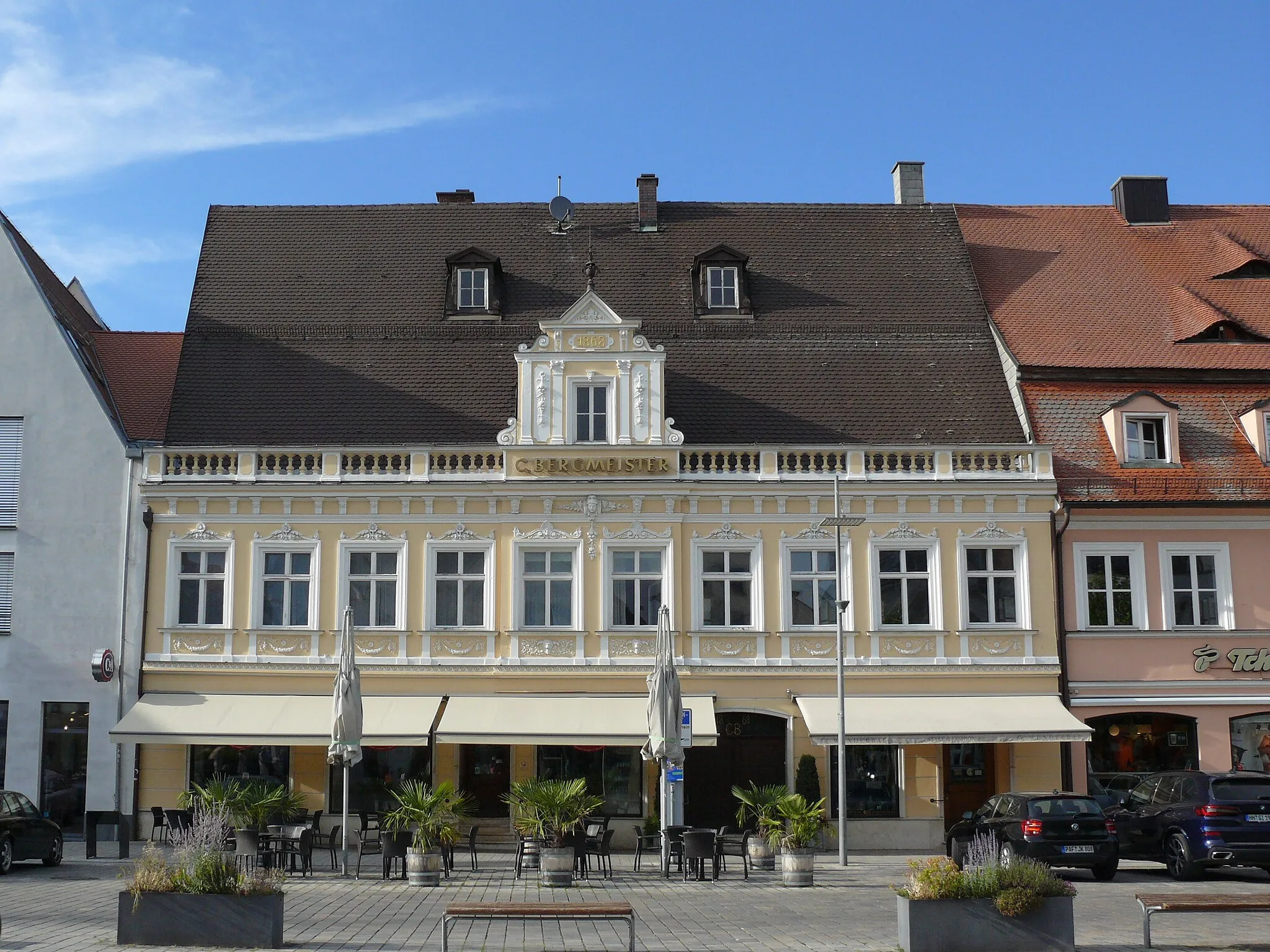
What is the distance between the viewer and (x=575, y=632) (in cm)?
2922

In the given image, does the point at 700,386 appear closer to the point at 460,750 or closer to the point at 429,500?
the point at 429,500

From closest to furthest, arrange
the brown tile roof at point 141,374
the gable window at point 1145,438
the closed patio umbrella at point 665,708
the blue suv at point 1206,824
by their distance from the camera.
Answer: the blue suv at point 1206,824, the closed patio umbrella at point 665,708, the gable window at point 1145,438, the brown tile roof at point 141,374

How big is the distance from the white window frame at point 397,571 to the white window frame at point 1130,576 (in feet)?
46.0

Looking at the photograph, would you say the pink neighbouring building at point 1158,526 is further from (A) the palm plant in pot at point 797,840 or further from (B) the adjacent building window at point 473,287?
(B) the adjacent building window at point 473,287

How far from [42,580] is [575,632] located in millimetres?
11216

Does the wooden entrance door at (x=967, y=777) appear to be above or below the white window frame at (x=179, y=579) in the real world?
below

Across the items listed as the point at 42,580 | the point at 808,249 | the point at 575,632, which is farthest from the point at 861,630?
the point at 42,580

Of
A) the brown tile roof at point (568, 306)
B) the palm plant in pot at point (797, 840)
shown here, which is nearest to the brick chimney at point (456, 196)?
the brown tile roof at point (568, 306)

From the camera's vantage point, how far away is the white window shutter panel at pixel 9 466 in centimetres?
3008

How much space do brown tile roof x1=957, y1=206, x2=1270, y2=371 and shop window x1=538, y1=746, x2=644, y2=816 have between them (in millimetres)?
12547

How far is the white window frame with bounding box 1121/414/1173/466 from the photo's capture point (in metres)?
30.4

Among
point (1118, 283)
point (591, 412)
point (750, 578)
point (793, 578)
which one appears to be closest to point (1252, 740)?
point (793, 578)

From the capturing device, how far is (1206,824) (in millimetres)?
22297

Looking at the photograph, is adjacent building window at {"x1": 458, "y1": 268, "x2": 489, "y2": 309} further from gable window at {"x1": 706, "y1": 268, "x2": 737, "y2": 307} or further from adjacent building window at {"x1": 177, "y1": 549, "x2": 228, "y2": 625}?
adjacent building window at {"x1": 177, "y1": 549, "x2": 228, "y2": 625}
